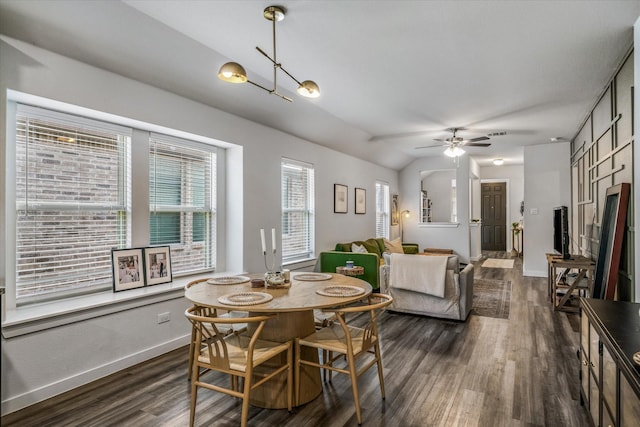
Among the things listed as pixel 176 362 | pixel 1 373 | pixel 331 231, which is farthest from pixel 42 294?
pixel 331 231

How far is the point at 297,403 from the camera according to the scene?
8.17 feet

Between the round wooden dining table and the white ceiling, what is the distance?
1877mm

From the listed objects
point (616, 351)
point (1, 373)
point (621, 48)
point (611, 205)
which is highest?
point (621, 48)

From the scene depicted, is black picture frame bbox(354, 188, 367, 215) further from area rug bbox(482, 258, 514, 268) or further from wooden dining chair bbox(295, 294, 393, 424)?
wooden dining chair bbox(295, 294, 393, 424)

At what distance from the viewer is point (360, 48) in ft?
10.1

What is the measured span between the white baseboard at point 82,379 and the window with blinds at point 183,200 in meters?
0.83

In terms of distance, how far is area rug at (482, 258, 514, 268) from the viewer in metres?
8.52

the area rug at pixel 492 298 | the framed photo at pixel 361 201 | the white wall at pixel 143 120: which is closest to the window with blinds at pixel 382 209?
the framed photo at pixel 361 201

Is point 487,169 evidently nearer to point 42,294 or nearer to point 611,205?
point 611,205

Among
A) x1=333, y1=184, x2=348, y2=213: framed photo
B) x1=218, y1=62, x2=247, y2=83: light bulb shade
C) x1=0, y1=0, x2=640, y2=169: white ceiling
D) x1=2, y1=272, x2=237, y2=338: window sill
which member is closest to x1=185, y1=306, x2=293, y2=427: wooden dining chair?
x1=2, y1=272, x2=237, y2=338: window sill

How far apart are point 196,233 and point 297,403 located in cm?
231

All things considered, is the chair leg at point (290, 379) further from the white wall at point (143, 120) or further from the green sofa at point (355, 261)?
the green sofa at point (355, 261)

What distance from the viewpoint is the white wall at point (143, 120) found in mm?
2494

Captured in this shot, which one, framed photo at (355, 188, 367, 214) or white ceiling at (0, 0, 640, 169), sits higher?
white ceiling at (0, 0, 640, 169)
